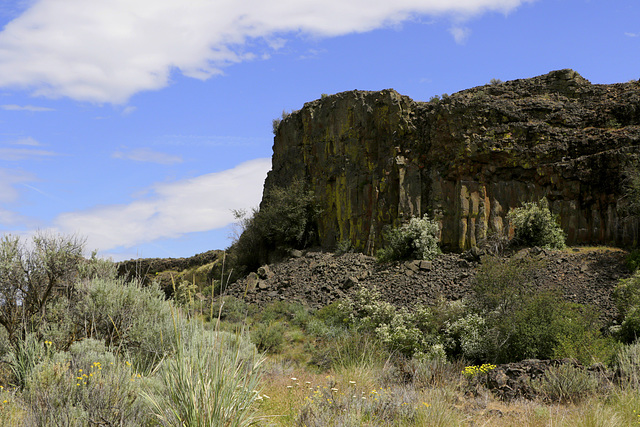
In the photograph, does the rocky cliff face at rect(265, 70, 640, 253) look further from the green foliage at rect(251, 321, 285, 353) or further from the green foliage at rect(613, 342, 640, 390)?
the green foliage at rect(613, 342, 640, 390)

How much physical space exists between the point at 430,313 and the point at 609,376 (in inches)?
276

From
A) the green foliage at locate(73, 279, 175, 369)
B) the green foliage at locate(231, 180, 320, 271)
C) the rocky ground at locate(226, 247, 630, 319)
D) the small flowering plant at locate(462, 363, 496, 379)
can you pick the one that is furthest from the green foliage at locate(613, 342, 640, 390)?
the green foliage at locate(231, 180, 320, 271)

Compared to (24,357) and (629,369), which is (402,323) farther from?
(24,357)

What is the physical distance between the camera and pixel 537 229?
22859mm

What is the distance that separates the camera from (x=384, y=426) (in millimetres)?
7723

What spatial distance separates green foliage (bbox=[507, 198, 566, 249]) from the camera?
74.5 ft

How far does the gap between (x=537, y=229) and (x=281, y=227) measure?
44.8 ft

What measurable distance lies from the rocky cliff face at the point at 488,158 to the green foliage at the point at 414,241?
866 millimetres

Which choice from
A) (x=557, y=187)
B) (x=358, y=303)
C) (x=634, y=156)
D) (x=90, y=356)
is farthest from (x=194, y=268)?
(x=90, y=356)

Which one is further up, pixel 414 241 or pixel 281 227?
pixel 281 227

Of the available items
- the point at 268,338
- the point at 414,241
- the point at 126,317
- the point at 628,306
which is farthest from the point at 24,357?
the point at 414,241

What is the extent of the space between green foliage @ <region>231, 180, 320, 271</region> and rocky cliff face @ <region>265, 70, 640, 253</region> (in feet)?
5.87

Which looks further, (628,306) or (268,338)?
(268,338)

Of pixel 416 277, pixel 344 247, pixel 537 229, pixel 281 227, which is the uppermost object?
pixel 281 227
